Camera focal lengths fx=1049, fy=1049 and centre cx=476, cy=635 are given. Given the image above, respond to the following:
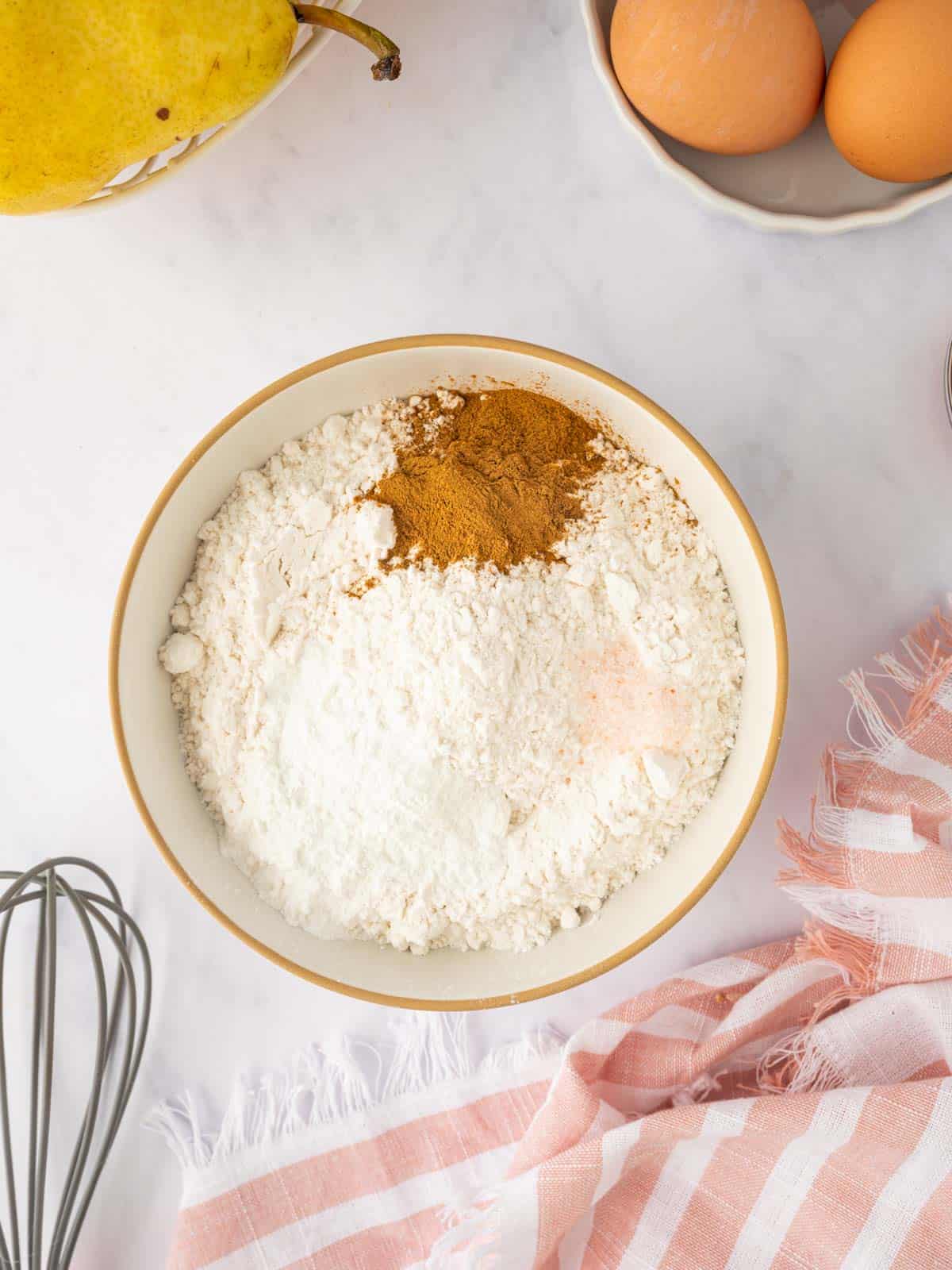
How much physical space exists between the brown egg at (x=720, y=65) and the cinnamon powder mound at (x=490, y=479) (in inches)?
8.3

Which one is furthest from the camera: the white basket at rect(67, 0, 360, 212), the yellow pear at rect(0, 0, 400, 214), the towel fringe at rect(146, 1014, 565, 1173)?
the towel fringe at rect(146, 1014, 565, 1173)

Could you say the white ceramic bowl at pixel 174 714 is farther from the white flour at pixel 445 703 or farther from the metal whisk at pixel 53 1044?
the metal whisk at pixel 53 1044

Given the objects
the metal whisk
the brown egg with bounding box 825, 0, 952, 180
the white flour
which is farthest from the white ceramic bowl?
the brown egg with bounding box 825, 0, 952, 180

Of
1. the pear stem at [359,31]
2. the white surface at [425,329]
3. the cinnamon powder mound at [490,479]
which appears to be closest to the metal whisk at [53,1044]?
the white surface at [425,329]

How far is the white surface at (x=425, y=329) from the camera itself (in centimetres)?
81

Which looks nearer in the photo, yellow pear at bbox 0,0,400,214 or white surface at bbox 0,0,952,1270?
yellow pear at bbox 0,0,400,214

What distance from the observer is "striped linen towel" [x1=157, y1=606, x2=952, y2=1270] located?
790 millimetres

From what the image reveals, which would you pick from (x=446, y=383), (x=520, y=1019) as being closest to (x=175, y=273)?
(x=446, y=383)

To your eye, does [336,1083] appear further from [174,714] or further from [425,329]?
[425,329]

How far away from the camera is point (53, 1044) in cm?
84

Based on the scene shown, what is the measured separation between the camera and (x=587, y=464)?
723mm

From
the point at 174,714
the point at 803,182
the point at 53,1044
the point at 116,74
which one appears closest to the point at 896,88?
the point at 803,182

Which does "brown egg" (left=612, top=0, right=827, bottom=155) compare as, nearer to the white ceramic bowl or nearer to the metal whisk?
the white ceramic bowl

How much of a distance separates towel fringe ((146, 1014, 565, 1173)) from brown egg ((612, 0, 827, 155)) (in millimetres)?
694
